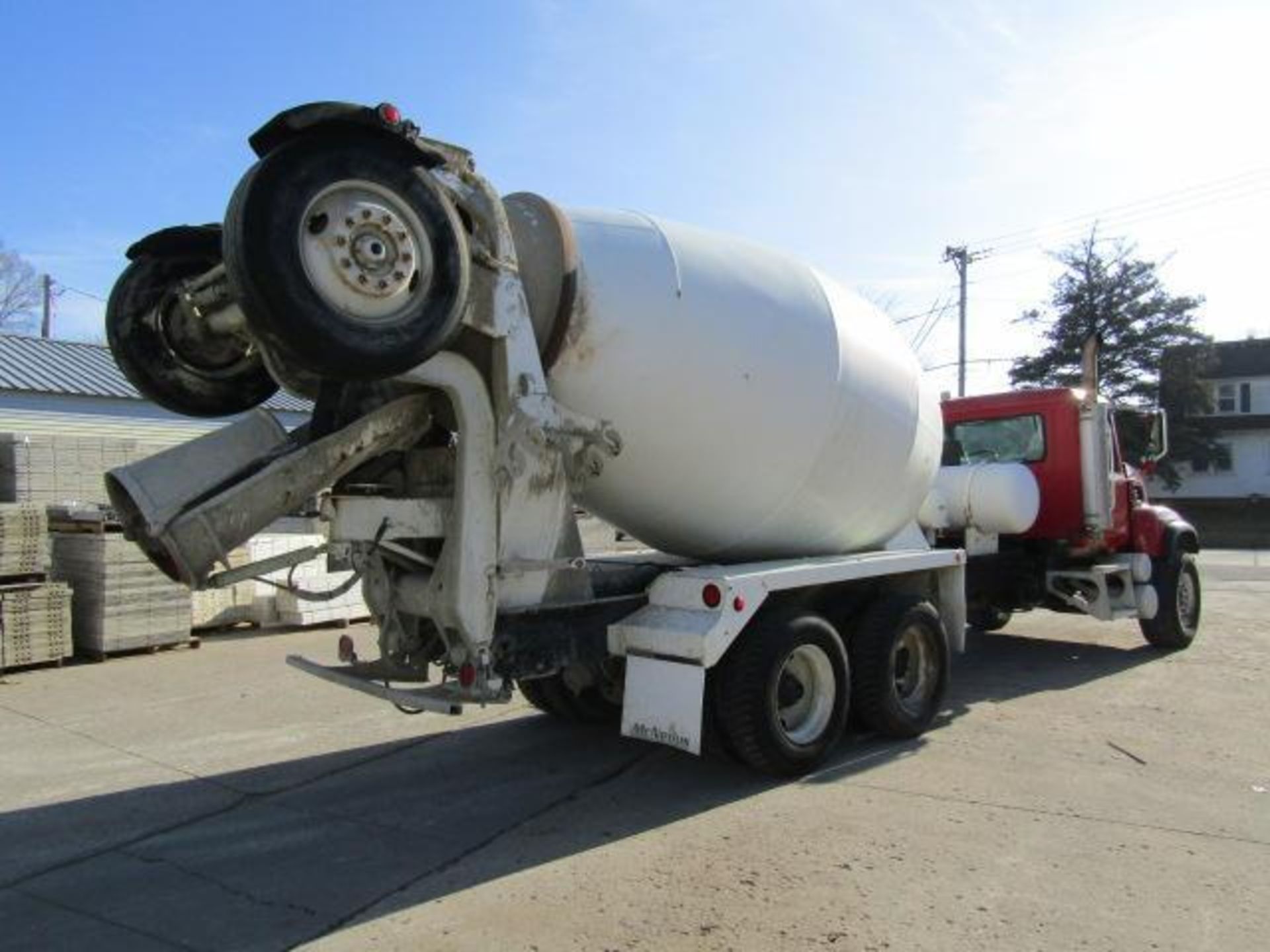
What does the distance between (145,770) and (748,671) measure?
3812 millimetres

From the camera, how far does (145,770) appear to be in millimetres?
6566

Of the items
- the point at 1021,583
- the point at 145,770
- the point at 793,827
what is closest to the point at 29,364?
the point at 145,770

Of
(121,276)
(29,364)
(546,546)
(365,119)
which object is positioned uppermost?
(29,364)

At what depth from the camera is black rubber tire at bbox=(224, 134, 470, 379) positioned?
4180 mm

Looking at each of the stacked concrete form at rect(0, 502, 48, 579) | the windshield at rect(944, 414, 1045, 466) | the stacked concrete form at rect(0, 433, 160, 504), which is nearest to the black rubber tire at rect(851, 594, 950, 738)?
the windshield at rect(944, 414, 1045, 466)

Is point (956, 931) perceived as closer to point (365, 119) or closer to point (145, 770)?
point (365, 119)

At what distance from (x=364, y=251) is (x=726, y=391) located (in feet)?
7.77

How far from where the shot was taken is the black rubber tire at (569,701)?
7.24m

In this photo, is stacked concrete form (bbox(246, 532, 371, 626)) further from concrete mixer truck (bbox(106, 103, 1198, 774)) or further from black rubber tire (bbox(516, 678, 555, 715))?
concrete mixer truck (bbox(106, 103, 1198, 774))

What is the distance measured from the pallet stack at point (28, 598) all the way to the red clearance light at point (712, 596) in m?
7.41

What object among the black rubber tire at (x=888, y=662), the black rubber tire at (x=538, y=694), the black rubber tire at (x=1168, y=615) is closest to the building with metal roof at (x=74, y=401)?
the black rubber tire at (x=538, y=694)

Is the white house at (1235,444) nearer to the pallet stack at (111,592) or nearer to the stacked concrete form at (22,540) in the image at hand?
the pallet stack at (111,592)

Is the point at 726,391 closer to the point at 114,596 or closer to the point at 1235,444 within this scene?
the point at 114,596

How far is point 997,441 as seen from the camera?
11008 mm
